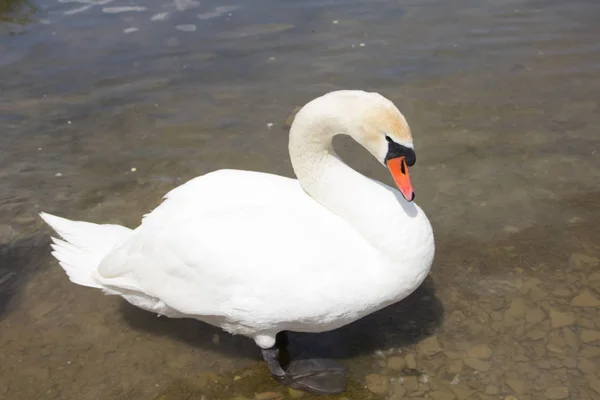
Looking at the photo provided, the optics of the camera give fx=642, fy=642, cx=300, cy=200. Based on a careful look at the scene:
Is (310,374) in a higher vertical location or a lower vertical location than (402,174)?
lower

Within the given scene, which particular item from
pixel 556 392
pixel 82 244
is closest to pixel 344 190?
pixel 556 392

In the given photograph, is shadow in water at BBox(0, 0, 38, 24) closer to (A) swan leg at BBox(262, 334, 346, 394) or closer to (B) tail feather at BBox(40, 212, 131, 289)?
(B) tail feather at BBox(40, 212, 131, 289)

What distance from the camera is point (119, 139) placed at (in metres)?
6.84

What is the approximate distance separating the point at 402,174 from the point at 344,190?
15.7 inches

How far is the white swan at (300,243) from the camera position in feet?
11.3

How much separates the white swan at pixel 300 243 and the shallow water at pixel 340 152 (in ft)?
2.17

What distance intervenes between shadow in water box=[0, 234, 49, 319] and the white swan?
53.0 inches

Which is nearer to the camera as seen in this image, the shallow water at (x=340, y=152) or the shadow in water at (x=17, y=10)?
the shallow water at (x=340, y=152)

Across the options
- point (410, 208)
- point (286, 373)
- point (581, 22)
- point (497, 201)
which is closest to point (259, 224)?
point (410, 208)

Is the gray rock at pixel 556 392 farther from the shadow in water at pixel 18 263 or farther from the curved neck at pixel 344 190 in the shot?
the shadow in water at pixel 18 263

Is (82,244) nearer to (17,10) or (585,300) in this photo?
(585,300)

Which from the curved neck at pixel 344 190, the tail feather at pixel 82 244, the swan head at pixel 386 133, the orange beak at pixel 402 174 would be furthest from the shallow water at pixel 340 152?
the swan head at pixel 386 133

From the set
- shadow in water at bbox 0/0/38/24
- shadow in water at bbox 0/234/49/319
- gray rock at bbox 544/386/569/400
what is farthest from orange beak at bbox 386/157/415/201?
shadow in water at bbox 0/0/38/24

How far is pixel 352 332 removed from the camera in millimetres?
4473
